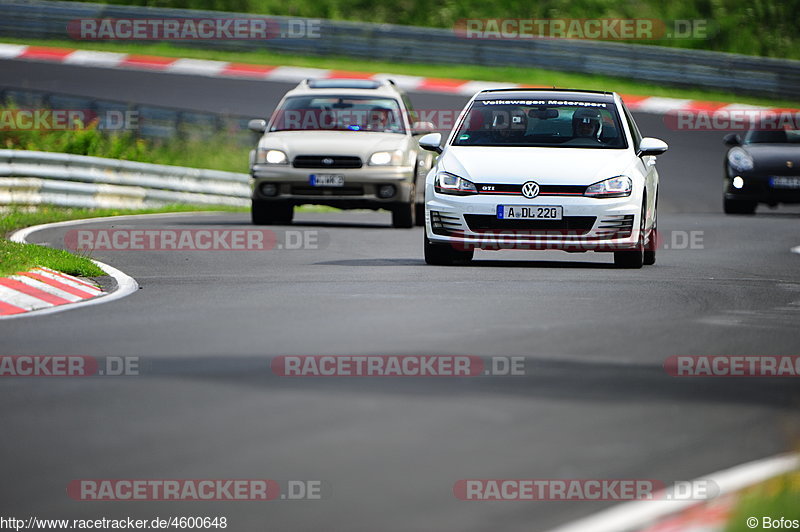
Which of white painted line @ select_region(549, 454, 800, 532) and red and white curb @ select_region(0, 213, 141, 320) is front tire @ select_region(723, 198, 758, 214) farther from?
white painted line @ select_region(549, 454, 800, 532)

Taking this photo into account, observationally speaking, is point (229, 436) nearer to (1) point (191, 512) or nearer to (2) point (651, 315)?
(1) point (191, 512)

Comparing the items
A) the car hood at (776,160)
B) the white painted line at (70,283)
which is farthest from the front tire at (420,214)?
the white painted line at (70,283)

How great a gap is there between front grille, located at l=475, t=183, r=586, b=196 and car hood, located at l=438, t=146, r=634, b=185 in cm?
4

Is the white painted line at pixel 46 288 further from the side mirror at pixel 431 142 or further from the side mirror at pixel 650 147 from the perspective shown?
the side mirror at pixel 650 147

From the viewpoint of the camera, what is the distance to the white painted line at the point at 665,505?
4.88m

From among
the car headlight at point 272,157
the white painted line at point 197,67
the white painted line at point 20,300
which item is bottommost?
the white painted line at point 20,300

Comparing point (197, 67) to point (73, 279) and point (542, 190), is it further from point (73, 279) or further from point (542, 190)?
point (73, 279)

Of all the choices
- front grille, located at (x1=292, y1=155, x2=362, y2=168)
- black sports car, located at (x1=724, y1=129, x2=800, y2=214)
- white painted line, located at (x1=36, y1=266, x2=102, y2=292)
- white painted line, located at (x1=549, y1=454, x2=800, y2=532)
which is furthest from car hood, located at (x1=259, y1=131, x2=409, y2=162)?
white painted line, located at (x1=549, y1=454, x2=800, y2=532)

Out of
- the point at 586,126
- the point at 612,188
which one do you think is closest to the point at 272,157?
the point at 586,126

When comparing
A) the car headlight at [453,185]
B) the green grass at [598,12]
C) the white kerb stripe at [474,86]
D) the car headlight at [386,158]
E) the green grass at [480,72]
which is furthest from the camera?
the green grass at [598,12]

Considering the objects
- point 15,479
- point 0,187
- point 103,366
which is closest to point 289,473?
point 15,479

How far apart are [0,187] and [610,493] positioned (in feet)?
54.2

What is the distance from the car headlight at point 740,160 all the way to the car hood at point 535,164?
30.0 ft

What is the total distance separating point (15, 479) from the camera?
556 centimetres
